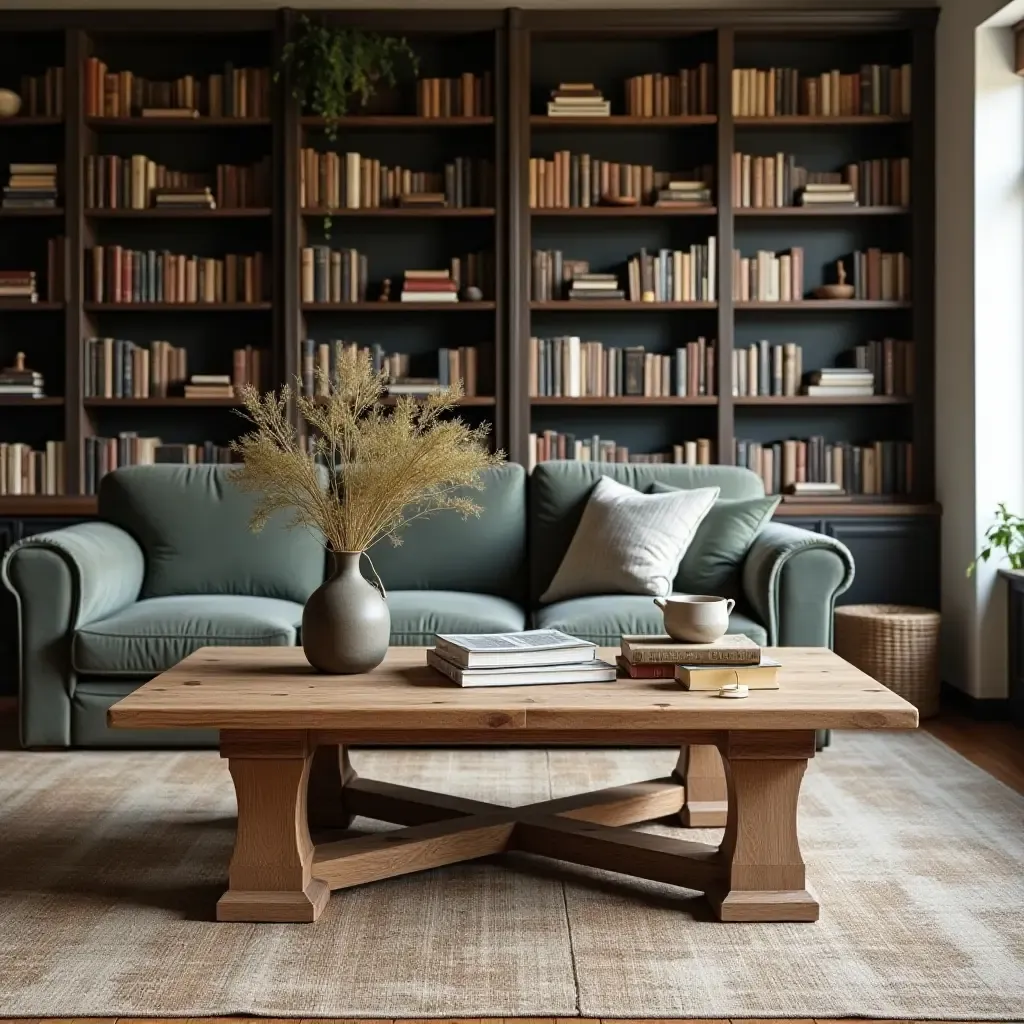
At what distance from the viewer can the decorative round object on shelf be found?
5.61m

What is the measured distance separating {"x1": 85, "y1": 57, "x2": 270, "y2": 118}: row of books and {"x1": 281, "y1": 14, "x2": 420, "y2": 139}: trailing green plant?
0.67 feet

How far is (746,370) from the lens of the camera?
18.8ft

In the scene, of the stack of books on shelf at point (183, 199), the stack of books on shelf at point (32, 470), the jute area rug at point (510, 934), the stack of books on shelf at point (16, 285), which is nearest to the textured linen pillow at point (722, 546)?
the jute area rug at point (510, 934)

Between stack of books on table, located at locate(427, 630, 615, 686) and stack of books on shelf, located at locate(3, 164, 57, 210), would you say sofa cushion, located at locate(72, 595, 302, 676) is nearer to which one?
stack of books on table, located at locate(427, 630, 615, 686)

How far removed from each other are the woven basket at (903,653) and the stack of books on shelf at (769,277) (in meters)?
1.48

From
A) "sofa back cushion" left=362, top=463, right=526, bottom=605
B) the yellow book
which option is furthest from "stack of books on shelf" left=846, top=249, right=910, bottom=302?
the yellow book

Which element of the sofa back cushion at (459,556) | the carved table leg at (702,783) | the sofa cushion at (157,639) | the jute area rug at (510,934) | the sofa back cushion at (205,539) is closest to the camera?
the jute area rug at (510,934)

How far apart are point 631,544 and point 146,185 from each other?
269 cm

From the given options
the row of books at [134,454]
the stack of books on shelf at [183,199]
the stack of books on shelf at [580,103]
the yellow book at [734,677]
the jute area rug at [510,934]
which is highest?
the stack of books on shelf at [580,103]

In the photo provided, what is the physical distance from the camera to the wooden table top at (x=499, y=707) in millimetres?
2578

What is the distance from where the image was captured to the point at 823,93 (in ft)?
18.7

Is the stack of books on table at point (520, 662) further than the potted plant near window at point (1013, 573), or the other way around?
the potted plant near window at point (1013, 573)

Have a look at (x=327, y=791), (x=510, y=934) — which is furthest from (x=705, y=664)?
(x=327, y=791)

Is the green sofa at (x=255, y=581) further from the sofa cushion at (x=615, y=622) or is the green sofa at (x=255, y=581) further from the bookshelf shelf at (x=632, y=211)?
the bookshelf shelf at (x=632, y=211)
